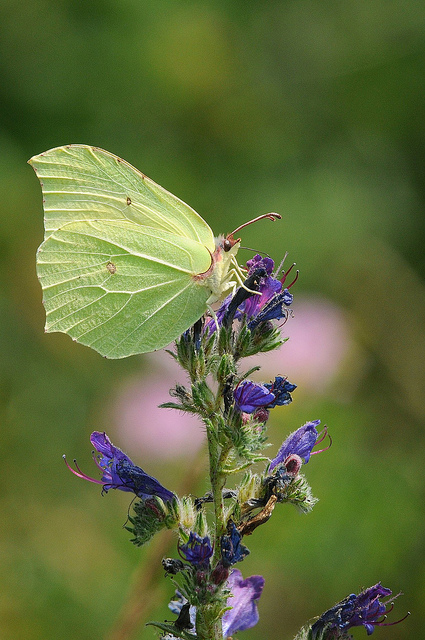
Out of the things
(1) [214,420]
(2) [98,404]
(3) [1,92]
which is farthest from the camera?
(3) [1,92]

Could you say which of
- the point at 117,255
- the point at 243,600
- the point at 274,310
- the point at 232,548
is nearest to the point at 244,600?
the point at 243,600

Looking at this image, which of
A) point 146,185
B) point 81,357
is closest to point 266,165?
point 81,357

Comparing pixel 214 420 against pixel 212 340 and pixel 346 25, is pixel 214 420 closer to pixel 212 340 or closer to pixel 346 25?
pixel 212 340

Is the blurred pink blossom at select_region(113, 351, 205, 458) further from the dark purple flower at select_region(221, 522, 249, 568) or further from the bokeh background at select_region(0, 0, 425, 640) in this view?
the dark purple flower at select_region(221, 522, 249, 568)

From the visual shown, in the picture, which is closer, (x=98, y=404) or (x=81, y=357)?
(x=98, y=404)

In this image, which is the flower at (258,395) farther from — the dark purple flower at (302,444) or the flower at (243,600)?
the flower at (243,600)

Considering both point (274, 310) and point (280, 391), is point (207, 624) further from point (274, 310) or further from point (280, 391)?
point (274, 310)
